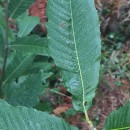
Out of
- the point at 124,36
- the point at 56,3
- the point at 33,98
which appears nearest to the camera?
the point at 56,3

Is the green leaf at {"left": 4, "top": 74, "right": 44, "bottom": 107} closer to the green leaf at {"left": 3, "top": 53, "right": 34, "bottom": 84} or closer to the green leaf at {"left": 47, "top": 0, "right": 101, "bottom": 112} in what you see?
the green leaf at {"left": 3, "top": 53, "right": 34, "bottom": 84}

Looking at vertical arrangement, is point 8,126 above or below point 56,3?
below

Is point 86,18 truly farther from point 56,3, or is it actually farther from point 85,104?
point 85,104

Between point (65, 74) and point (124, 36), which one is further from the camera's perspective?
point (124, 36)

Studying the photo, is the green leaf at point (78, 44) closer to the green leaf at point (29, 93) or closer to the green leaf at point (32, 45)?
the green leaf at point (32, 45)

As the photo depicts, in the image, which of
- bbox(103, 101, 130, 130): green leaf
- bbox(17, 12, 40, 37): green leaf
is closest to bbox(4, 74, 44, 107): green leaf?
bbox(17, 12, 40, 37): green leaf

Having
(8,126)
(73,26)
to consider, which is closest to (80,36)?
(73,26)

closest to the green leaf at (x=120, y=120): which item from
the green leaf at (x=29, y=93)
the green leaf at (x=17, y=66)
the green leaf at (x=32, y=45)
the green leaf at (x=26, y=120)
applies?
the green leaf at (x=26, y=120)

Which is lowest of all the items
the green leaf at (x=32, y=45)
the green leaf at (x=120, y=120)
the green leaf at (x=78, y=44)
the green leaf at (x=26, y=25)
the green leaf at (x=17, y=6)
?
the green leaf at (x=26, y=25)
